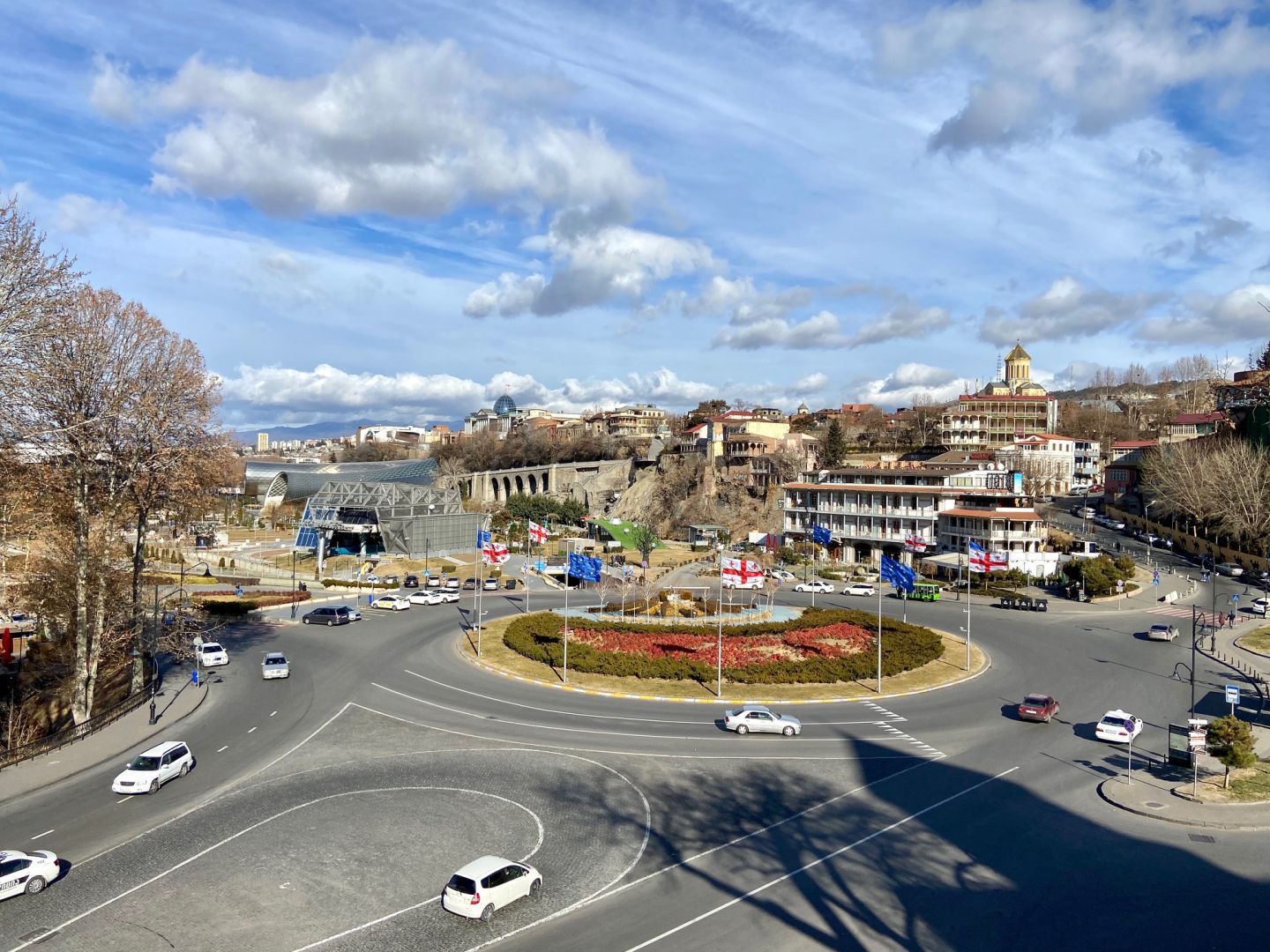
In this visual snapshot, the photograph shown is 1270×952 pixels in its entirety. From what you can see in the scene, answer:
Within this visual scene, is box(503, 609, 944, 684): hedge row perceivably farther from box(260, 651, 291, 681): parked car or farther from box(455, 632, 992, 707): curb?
box(260, 651, 291, 681): parked car

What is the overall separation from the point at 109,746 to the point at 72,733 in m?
2.17

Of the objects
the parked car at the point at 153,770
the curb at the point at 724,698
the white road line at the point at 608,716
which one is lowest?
the curb at the point at 724,698

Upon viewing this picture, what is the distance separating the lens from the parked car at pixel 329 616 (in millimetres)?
57844

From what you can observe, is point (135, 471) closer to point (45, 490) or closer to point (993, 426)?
point (45, 490)

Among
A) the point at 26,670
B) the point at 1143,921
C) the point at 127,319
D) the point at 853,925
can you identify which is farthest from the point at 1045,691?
the point at 26,670

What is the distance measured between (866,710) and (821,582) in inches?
1580

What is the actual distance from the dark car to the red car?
143 ft

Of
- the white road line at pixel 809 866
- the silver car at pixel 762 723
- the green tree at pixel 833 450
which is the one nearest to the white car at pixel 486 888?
the white road line at pixel 809 866

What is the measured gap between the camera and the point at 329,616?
A: 58.0 metres

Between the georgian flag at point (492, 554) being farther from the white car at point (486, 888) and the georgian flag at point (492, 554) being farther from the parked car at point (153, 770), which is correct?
the white car at point (486, 888)

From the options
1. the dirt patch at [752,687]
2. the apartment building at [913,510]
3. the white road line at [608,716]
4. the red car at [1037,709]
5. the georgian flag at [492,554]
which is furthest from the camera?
the apartment building at [913,510]

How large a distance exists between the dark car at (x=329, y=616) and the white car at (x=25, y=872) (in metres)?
36.7

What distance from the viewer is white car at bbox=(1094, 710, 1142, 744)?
107ft

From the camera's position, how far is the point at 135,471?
38.0 m
